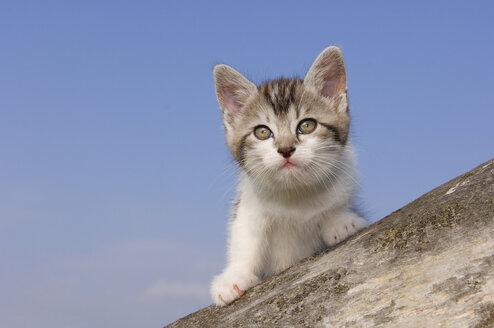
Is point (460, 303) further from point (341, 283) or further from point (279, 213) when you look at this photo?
point (279, 213)

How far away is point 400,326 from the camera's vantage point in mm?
2141

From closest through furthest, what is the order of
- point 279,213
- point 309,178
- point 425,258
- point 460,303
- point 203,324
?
point 460,303, point 425,258, point 203,324, point 309,178, point 279,213

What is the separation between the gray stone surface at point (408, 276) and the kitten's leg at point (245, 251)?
0.62 m

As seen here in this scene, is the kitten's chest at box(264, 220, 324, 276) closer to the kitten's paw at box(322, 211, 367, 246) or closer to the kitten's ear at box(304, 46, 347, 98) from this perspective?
the kitten's paw at box(322, 211, 367, 246)

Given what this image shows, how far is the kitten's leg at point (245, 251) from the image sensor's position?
348 cm

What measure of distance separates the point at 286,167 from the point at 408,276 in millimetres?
1214

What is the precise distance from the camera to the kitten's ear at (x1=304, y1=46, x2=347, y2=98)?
145 inches

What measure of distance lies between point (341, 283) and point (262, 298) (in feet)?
1.78

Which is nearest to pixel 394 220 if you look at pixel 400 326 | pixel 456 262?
pixel 456 262

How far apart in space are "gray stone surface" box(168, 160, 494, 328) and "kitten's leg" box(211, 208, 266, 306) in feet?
2.03

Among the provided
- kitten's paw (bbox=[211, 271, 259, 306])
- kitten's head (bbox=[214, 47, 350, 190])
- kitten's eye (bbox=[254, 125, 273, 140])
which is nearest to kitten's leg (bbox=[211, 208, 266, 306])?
kitten's paw (bbox=[211, 271, 259, 306])

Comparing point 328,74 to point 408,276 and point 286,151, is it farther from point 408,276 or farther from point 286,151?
point 408,276

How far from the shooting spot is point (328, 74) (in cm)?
378

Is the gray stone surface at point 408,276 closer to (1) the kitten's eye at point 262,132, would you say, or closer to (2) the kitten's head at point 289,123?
(2) the kitten's head at point 289,123
